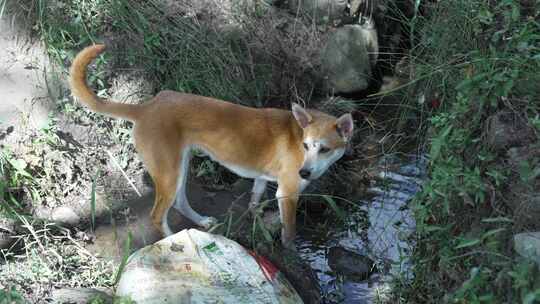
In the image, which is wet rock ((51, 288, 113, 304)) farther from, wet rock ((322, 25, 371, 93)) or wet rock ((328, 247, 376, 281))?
wet rock ((322, 25, 371, 93))

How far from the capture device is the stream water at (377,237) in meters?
5.06

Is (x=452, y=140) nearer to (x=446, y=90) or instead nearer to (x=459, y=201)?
(x=459, y=201)

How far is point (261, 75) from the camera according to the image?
6.93 m

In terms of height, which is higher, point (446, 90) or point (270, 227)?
point (446, 90)

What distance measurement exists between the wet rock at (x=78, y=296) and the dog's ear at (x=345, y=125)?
7.18ft

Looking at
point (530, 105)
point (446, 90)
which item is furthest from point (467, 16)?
point (530, 105)

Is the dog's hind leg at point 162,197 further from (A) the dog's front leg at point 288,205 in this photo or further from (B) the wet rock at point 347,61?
(B) the wet rock at point 347,61

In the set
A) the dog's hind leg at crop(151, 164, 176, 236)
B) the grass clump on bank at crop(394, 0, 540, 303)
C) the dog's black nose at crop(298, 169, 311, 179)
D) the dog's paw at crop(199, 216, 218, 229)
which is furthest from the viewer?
the dog's paw at crop(199, 216, 218, 229)

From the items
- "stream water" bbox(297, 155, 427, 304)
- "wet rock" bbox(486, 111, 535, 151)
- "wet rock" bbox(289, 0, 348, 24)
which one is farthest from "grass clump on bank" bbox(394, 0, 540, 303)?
"wet rock" bbox(289, 0, 348, 24)

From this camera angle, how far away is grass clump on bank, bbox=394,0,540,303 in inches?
144

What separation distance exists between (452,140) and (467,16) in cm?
161

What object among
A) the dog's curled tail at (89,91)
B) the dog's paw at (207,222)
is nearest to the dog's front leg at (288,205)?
the dog's paw at (207,222)

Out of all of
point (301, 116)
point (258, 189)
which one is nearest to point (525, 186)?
point (301, 116)

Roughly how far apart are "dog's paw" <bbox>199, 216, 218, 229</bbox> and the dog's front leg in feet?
1.97
